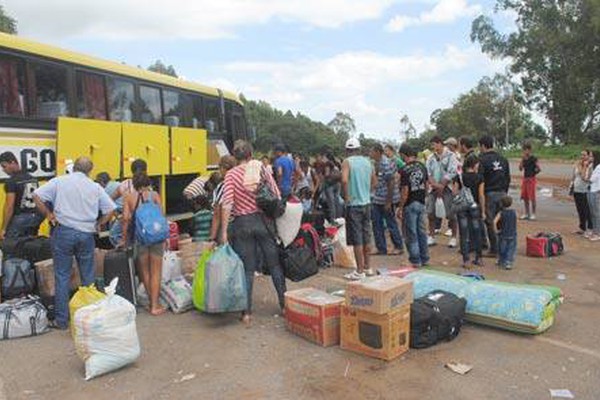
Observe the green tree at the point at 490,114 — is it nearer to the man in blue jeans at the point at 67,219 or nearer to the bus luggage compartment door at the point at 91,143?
the bus luggage compartment door at the point at 91,143

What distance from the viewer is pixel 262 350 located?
229 inches

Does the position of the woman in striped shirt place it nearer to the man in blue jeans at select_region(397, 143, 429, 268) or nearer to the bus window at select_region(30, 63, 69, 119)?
the man in blue jeans at select_region(397, 143, 429, 268)

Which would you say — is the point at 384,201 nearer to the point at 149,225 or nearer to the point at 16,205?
the point at 149,225

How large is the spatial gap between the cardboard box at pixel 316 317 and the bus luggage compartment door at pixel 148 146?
18.5 feet

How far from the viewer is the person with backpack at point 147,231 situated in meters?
6.80

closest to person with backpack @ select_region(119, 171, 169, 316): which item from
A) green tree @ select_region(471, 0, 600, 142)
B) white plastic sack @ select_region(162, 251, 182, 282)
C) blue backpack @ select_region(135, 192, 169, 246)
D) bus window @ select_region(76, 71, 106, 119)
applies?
blue backpack @ select_region(135, 192, 169, 246)

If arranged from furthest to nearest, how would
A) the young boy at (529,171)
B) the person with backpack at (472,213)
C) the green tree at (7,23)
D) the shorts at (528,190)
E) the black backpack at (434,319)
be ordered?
the green tree at (7,23), the shorts at (528,190), the young boy at (529,171), the person with backpack at (472,213), the black backpack at (434,319)

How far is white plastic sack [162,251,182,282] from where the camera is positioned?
7.54 meters

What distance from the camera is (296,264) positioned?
678cm

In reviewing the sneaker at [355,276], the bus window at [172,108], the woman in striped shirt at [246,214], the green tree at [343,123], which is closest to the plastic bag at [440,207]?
the sneaker at [355,276]

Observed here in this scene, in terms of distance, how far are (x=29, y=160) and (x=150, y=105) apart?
3.59 meters

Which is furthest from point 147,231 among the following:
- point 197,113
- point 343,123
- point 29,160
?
point 343,123

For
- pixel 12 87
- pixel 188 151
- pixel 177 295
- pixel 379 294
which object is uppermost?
pixel 12 87

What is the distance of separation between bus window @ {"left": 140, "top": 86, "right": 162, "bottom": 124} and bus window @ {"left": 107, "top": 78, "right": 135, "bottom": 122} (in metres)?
0.36
